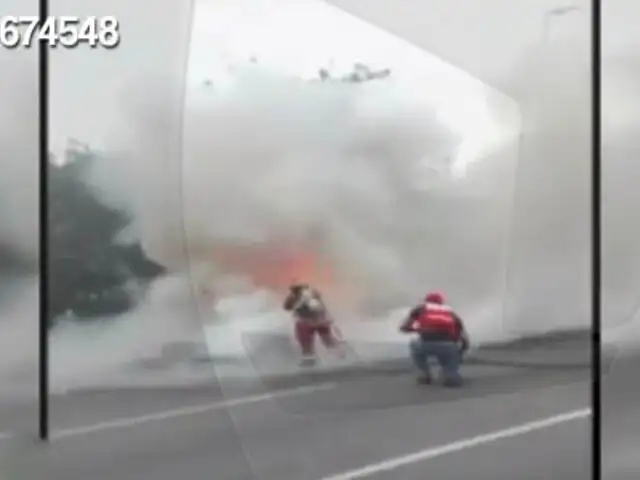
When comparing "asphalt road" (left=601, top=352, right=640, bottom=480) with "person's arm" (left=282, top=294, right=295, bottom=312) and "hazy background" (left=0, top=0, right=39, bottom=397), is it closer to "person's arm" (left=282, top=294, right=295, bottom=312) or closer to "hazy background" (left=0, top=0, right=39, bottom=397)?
"person's arm" (left=282, top=294, right=295, bottom=312)

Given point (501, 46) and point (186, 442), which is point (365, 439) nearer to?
point (186, 442)

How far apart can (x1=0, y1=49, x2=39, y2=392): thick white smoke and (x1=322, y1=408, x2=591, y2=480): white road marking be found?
711 mm

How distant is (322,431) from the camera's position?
2010 mm

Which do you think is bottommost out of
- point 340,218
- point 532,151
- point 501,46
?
point 340,218

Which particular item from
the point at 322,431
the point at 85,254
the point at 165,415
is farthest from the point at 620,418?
the point at 85,254

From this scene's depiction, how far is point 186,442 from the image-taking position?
199 cm

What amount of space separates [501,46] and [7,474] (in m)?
1.41

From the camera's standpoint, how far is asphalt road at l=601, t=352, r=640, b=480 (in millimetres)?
1986

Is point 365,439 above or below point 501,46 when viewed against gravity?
below

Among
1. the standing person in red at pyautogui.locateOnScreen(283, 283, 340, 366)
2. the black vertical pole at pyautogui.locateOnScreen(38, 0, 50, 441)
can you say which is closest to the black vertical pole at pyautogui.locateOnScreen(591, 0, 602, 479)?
the standing person in red at pyautogui.locateOnScreen(283, 283, 340, 366)

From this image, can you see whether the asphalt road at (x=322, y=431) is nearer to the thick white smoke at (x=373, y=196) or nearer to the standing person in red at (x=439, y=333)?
the standing person in red at (x=439, y=333)

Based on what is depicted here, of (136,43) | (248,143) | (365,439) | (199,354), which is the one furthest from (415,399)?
(136,43)

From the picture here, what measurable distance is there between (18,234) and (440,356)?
3.07 ft

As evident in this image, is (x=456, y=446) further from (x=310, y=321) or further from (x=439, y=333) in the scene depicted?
(x=310, y=321)
